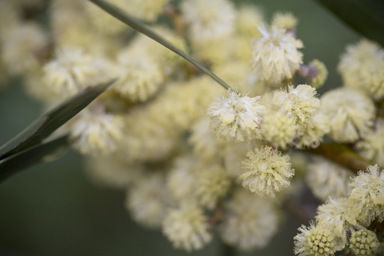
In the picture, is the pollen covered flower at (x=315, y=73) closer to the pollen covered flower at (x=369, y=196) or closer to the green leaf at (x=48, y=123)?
the pollen covered flower at (x=369, y=196)

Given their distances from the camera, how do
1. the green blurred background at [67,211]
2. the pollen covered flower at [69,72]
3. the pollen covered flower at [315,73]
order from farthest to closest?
the green blurred background at [67,211]
the pollen covered flower at [69,72]
the pollen covered flower at [315,73]

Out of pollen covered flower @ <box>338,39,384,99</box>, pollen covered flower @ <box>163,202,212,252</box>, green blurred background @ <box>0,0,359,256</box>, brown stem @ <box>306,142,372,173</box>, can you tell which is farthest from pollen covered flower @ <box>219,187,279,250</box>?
green blurred background @ <box>0,0,359,256</box>

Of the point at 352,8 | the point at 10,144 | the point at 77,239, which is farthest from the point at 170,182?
the point at 77,239

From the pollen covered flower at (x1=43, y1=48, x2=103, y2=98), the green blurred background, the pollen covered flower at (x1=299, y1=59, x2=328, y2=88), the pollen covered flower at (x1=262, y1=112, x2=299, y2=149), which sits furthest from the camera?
the green blurred background

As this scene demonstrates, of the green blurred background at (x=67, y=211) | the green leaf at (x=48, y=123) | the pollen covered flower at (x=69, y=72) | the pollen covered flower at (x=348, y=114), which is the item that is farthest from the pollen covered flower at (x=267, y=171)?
the green blurred background at (x=67, y=211)

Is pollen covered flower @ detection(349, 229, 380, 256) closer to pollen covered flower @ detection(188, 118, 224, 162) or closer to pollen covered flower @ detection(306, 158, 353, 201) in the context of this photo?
pollen covered flower @ detection(306, 158, 353, 201)
